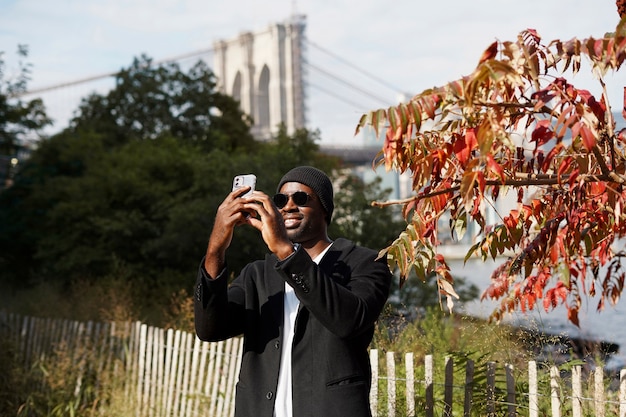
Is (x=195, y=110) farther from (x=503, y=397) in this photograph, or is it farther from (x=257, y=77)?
(x=257, y=77)

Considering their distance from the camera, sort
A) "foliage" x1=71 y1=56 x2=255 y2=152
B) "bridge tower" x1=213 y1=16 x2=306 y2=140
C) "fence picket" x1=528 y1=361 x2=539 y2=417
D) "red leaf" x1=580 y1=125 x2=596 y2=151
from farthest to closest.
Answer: "bridge tower" x1=213 y1=16 x2=306 y2=140, "foliage" x1=71 y1=56 x2=255 y2=152, "fence picket" x1=528 y1=361 x2=539 y2=417, "red leaf" x1=580 y1=125 x2=596 y2=151

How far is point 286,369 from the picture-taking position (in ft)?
8.64

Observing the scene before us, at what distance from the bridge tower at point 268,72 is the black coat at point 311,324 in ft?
150

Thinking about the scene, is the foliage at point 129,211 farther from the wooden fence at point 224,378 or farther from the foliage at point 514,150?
the foliage at point 514,150

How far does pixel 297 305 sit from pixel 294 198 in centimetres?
33

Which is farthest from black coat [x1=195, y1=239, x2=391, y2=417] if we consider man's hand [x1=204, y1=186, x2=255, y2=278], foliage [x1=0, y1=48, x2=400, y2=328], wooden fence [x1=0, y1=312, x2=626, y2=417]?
foliage [x1=0, y1=48, x2=400, y2=328]

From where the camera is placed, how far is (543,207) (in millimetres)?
3584

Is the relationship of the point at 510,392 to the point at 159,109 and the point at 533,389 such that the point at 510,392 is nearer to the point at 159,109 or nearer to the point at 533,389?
the point at 533,389

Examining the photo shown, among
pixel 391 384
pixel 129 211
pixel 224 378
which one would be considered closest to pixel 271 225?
pixel 391 384

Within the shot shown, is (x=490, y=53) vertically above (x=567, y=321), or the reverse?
(x=490, y=53)

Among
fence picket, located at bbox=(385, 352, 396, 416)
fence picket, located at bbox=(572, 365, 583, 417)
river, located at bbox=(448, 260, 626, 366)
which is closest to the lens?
fence picket, located at bbox=(572, 365, 583, 417)

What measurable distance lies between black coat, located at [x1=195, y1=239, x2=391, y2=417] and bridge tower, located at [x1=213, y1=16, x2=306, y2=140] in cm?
4573

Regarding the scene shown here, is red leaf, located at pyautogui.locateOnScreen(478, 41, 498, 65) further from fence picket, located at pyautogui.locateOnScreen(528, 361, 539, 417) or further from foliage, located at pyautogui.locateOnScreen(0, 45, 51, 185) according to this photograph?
foliage, located at pyautogui.locateOnScreen(0, 45, 51, 185)

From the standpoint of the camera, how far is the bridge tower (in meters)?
51.8
